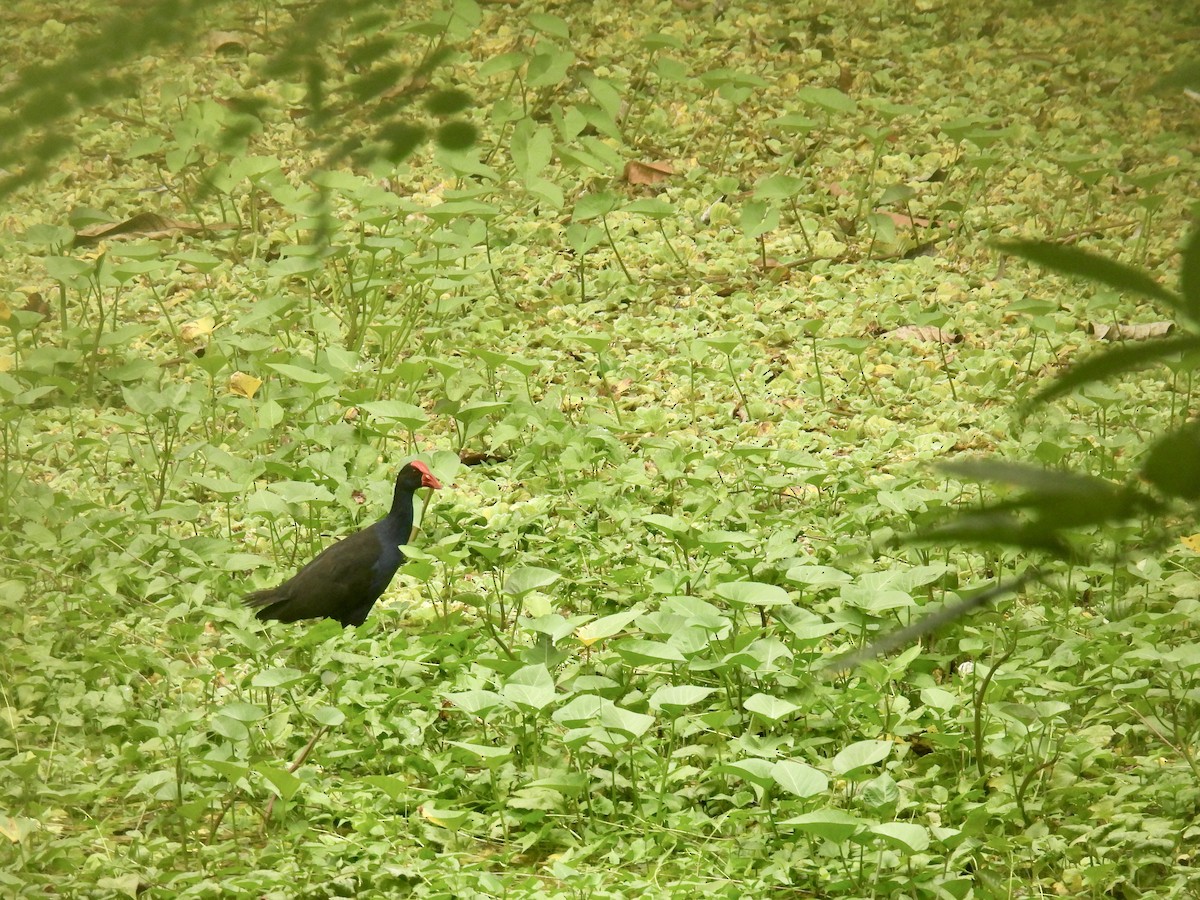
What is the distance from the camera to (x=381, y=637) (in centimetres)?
360

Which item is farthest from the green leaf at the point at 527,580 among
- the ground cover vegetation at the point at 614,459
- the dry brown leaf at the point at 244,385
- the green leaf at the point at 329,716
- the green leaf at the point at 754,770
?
the dry brown leaf at the point at 244,385

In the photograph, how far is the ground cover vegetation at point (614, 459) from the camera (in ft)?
8.27

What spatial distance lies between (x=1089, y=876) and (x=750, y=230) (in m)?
3.26

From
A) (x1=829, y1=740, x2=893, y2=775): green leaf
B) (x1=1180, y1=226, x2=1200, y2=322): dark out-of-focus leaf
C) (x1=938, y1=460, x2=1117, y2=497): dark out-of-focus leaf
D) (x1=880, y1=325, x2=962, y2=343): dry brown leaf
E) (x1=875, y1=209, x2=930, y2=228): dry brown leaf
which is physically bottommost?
(x1=880, y1=325, x2=962, y2=343): dry brown leaf

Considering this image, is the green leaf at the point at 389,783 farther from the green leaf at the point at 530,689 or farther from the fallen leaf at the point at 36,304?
the fallen leaf at the point at 36,304

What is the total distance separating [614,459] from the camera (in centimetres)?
434

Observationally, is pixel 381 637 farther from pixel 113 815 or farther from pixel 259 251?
pixel 259 251

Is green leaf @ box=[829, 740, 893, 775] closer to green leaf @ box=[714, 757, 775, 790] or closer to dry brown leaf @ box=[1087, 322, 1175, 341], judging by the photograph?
green leaf @ box=[714, 757, 775, 790]

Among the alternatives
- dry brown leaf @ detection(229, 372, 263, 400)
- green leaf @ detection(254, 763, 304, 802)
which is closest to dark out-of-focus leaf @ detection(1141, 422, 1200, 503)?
green leaf @ detection(254, 763, 304, 802)

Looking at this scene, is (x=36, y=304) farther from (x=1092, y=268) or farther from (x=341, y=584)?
(x=1092, y=268)

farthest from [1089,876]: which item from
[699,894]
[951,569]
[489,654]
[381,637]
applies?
[381,637]

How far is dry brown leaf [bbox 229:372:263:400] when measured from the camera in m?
4.44

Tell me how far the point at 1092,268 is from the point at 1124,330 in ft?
15.3

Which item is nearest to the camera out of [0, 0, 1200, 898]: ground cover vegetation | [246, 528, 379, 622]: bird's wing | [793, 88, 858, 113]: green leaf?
[0, 0, 1200, 898]: ground cover vegetation
